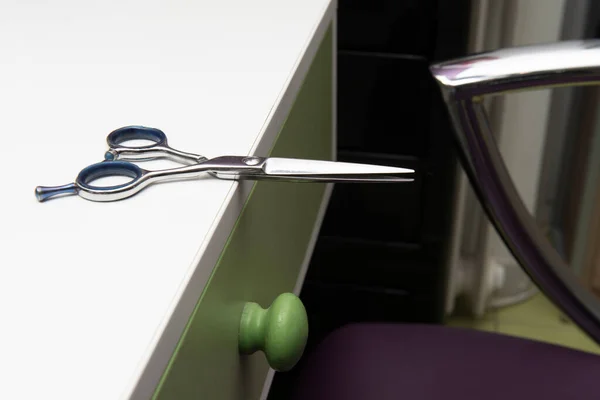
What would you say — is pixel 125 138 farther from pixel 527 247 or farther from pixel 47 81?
pixel 527 247

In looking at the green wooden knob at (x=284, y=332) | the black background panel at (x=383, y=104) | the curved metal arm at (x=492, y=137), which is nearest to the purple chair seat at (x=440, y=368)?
the curved metal arm at (x=492, y=137)

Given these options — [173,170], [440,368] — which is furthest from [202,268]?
[440,368]

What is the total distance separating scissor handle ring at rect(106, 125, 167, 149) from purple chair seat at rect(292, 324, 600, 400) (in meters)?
0.29

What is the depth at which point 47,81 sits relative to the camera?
0.51 meters

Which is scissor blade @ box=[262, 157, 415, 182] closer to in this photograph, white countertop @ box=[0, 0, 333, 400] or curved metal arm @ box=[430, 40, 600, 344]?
white countertop @ box=[0, 0, 333, 400]

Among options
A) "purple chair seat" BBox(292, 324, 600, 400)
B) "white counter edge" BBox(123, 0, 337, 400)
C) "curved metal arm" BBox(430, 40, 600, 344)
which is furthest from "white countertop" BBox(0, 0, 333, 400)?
"purple chair seat" BBox(292, 324, 600, 400)

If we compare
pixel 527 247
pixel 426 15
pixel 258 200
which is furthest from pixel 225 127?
pixel 426 15

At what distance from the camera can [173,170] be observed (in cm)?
40

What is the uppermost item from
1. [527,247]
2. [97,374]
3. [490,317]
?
[97,374]

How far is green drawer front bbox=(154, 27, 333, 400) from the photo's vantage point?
361 mm

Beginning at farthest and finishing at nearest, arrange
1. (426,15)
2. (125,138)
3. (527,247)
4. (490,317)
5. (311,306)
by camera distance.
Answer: (490,317) → (311,306) → (426,15) → (527,247) → (125,138)

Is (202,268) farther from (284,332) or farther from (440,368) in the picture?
(440,368)

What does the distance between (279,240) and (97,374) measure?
271mm

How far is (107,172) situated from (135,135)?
0.04 meters
